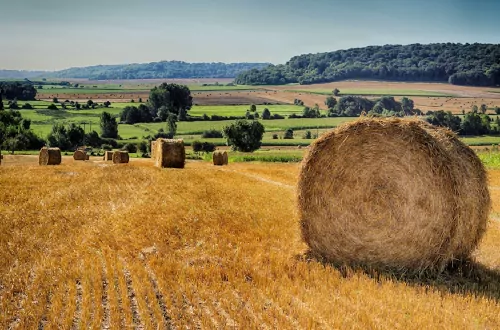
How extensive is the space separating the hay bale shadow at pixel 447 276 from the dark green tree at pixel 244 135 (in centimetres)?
6460

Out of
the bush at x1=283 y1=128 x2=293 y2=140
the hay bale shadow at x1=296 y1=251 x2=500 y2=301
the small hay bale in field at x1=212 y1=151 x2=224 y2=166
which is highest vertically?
the hay bale shadow at x1=296 y1=251 x2=500 y2=301

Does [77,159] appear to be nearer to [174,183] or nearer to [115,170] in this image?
[115,170]

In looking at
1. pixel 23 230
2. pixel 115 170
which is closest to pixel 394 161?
A: pixel 23 230

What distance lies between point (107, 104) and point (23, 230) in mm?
136596

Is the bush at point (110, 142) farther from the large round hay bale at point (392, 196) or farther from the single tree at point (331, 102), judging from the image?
the large round hay bale at point (392, 196)

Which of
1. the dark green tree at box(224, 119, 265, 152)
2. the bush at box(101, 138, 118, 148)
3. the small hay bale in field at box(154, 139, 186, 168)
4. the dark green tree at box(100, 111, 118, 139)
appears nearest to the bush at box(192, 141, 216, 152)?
the dark green tree at box(224, 119, 265, 152)

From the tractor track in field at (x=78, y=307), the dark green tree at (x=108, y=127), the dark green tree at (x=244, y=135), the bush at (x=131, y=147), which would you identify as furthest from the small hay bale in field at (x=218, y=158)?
the dark green tree at (x=108, y=127)

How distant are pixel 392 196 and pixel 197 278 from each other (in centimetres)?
404

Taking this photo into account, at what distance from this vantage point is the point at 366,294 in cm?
825

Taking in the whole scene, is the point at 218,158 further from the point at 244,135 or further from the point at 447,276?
the point at 244,135

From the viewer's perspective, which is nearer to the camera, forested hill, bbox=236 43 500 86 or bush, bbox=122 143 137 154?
bush, bbox=122 143 137 154

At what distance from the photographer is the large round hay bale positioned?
9828 millimetres

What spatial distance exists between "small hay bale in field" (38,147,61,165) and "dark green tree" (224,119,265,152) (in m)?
43.3

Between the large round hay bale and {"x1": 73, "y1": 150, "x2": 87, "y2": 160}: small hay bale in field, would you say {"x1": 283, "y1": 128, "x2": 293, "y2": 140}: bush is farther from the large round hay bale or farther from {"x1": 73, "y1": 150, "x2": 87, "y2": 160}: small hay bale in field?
the large round hay bale
